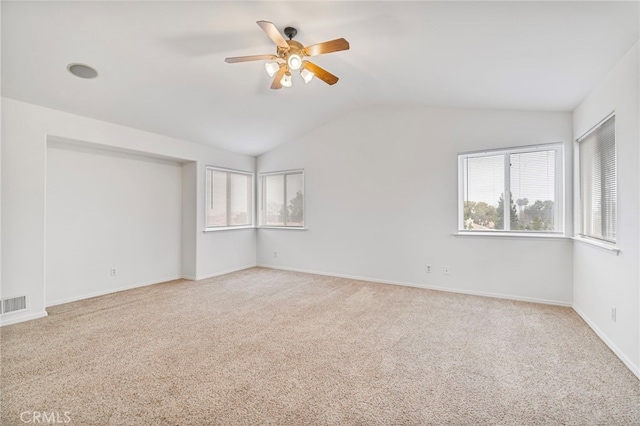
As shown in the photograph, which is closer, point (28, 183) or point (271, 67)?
point (271, 67)

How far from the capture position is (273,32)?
2.31 metres

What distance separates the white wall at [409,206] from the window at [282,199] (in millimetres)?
198

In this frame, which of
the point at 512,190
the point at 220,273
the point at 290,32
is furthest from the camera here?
the point at 220,273

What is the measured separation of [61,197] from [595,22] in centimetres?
577

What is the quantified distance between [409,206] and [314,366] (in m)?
3.12

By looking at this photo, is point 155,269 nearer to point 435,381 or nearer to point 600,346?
point 435,381

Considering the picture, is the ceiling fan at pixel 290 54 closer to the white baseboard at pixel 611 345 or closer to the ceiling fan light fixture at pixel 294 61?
the ceiling fan light fixture at pixel 294 61

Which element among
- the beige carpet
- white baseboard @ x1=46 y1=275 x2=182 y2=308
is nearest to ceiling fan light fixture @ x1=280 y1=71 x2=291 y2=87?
the beige carpet

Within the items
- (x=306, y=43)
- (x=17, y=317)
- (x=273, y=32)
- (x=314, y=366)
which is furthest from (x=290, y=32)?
(x=17, y=317)

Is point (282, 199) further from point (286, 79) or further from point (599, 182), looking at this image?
point (599, 182)

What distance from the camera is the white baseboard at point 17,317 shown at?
313 centimetres

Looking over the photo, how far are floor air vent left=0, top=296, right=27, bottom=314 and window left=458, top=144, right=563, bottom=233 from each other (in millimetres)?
5604

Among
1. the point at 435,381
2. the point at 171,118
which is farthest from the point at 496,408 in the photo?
the point at 171,118

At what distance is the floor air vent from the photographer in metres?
3.12
